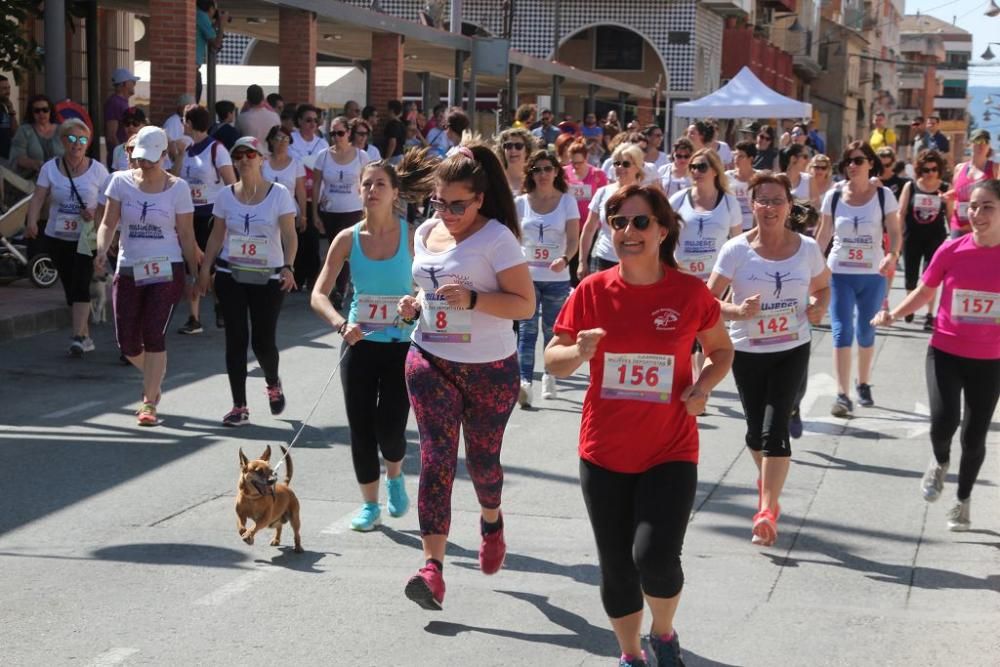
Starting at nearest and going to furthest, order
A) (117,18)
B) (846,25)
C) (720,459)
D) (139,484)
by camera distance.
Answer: (139,484), (720,459), (117,18), (846,25)

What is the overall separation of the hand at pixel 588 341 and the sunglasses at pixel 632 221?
1.16ft

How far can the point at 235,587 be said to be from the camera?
6.02 meters

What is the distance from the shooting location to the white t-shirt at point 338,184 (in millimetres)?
14578

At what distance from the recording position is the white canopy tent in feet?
97.0

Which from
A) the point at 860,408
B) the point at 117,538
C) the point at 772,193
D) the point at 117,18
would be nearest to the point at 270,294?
the point at 117,538

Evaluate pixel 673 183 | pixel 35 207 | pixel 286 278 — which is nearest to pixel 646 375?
pixel 286 278

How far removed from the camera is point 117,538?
675 centimetres

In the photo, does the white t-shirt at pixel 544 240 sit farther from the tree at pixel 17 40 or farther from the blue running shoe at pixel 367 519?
the tree at pixel 17 40

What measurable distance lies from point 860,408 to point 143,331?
16.7ft

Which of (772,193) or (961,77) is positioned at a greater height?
(961,77)

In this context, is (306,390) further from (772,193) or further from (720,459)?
(772,193)

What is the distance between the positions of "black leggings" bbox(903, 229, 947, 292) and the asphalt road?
18.9ft

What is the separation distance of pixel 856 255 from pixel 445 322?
5.56 m

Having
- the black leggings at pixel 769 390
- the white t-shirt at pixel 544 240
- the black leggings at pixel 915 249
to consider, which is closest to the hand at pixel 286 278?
the white t-shirt at pixel 544 240
